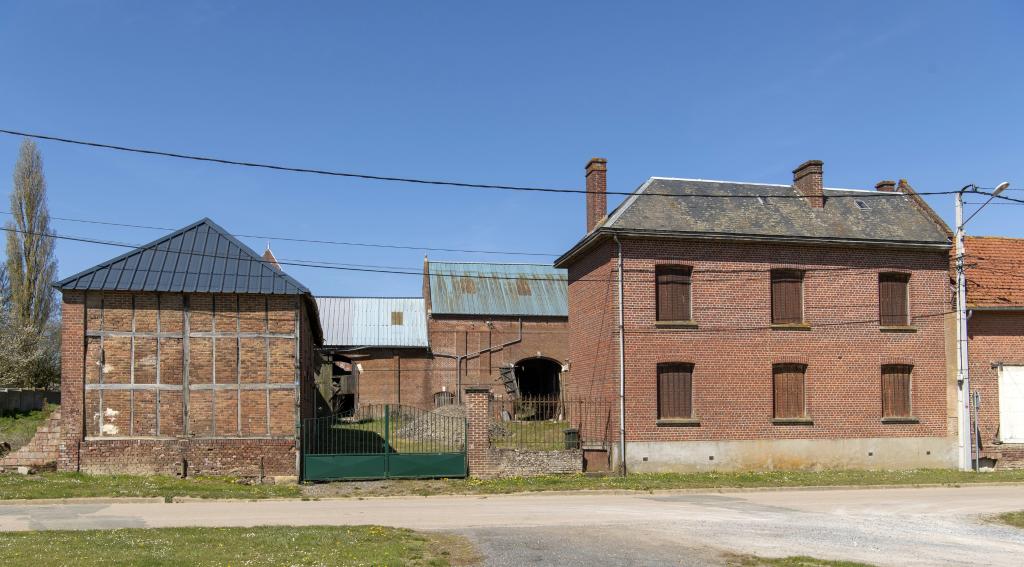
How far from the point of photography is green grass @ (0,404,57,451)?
23.0 metres

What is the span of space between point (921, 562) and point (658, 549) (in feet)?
11.1

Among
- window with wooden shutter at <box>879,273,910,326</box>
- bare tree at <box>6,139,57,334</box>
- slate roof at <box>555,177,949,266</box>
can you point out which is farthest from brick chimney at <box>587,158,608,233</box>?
bare tree at <box>6,139,57,334</box>

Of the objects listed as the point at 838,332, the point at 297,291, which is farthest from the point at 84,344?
the point at 838,332

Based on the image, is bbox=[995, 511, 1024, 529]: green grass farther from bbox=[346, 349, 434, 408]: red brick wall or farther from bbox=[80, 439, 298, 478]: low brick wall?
bbox=[346, 349, 434, 408]: red brick wall

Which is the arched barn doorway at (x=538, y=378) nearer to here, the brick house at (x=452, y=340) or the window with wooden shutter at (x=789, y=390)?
the brick house at (x=452, y=340)

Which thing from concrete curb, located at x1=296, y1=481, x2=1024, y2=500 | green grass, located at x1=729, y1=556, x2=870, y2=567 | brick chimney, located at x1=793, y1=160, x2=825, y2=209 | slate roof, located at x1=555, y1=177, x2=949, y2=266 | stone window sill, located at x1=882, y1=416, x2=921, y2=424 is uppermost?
brick chimney, located at x1=793, y1=160, x2=825, y2=209

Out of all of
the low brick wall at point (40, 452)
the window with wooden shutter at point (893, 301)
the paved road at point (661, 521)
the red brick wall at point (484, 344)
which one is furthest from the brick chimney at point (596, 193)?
the red brick wall at point (484, 344)

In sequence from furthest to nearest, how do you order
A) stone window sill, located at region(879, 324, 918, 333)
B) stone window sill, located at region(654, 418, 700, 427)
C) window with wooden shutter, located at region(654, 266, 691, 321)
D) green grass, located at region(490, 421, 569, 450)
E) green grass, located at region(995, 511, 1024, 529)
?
stone window sill, located at region(879, 324, 918, 333)
window with wooden shutter, located at region(654, 266, 691, 321)
stone window sill, located at region(654, 418, 700, 427)
green grass, located at region(490, 421, 569, 450)
green grass, located at region(995, 511, 1024, 529)

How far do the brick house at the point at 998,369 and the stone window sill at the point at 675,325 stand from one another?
846cm

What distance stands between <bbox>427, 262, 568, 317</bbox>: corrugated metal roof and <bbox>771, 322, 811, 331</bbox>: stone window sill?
21498 mm

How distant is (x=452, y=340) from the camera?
46250 mm

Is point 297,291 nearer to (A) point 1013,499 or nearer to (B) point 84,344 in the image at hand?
(B) point 84,344

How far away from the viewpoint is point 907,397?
2691 centimetres

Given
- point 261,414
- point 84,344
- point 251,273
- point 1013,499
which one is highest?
point 251,273
